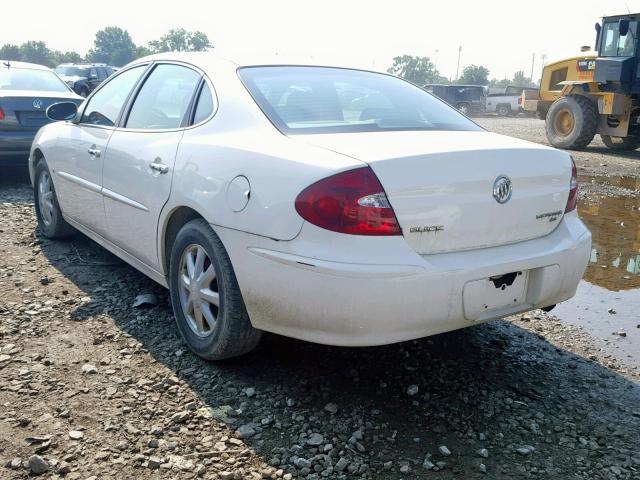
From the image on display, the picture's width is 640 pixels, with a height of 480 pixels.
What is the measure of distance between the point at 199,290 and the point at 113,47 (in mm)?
131460

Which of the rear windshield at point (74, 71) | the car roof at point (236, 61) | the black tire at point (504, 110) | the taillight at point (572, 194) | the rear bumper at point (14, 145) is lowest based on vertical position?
the black tire at point (504, 110)

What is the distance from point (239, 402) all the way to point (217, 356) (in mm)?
321

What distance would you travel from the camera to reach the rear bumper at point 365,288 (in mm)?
2434

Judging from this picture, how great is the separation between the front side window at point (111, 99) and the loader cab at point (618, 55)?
1164 centimetres

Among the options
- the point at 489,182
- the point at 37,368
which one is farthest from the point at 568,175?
the point at 37,368

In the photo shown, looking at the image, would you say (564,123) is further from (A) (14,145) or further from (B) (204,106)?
(B) (204,106)

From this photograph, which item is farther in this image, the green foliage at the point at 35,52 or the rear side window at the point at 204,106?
the green foliage at the point at 35,52

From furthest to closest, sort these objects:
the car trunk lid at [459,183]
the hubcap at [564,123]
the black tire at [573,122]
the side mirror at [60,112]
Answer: the hubcap at [564,123] → the black tire at [573,122] → the side mirror at [60,112] → the car trunk lid at [459,183]

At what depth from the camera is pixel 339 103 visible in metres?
3.22

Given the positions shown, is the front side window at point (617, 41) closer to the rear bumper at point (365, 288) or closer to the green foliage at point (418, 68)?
the rear bumper at point (365, 288)

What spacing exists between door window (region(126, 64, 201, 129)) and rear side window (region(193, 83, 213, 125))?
0.35 ft

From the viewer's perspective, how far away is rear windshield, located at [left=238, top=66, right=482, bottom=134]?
2.99 metres

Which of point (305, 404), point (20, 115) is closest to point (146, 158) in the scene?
point (305, 404)

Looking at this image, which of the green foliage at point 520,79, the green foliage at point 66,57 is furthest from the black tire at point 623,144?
the green foliage at point 520,79
